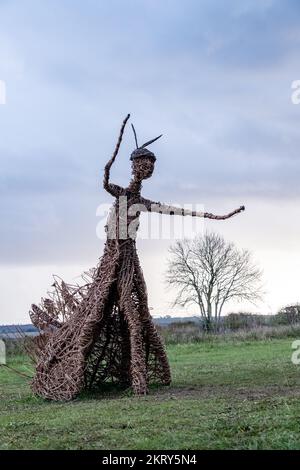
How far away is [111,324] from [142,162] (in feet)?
8.39

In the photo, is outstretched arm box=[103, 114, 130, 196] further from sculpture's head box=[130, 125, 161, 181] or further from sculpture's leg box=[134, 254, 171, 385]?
sculpture's leg box=[134, 254, 171, 385]

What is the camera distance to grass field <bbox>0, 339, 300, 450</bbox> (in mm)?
6965

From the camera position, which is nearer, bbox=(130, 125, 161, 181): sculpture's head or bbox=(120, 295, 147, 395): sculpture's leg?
bbox=(120, 295, 147, 395): sculpture's leg

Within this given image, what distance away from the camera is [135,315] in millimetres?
11211

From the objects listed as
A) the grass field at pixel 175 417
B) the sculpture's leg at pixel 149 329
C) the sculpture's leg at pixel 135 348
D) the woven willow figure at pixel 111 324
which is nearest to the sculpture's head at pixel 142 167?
the woven willow figure at pixel 111 324

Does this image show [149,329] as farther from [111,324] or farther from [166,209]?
[166,209]

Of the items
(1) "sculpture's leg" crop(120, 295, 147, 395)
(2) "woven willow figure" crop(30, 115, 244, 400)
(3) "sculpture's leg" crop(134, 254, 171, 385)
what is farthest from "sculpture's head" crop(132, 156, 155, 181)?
(1) "sculpture's leg" crop(120, 295, 147, 395)

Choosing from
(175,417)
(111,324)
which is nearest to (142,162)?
(111,324)

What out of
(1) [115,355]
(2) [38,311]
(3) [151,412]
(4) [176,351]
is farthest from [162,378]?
(4) [176,351]

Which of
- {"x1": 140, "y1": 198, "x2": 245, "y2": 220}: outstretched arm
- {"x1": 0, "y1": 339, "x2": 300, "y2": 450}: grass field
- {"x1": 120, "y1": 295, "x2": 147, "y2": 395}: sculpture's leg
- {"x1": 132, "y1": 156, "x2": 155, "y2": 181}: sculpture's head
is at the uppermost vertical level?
{"x1": 132, "y1": 156, "x2": 155, "y2": 181}: sculpture's head

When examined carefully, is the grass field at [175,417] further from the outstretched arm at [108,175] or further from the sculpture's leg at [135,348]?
the outstretched arm at [108,175]

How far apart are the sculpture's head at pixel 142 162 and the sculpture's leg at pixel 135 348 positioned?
192cm

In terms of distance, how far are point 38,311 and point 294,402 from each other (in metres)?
5.10

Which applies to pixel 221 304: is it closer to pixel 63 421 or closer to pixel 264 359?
pixel 264 359
